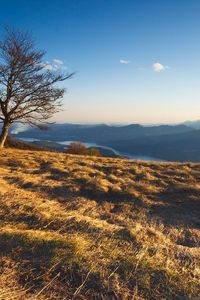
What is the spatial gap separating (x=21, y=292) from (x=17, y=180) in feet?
28.1

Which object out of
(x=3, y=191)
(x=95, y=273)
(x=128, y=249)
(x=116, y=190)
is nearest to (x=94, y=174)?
(x=116, y=190)

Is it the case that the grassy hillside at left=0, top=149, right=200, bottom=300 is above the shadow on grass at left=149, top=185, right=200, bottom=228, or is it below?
above

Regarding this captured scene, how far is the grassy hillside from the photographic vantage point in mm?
5008

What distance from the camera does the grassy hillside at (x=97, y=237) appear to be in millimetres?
5008

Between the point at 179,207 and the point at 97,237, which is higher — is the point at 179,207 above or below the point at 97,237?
below

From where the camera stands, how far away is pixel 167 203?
12.1 metres

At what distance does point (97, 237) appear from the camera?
7.12 m

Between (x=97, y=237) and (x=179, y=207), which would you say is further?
(x=179, y=207)

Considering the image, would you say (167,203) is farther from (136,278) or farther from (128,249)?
(136,278)

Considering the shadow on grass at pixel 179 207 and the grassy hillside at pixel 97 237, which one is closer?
the grassy hillside at pixel 97 237

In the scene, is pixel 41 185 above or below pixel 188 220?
above

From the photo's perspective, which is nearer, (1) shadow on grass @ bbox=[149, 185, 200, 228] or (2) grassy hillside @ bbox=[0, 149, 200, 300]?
(2) grassy hillside @ bbox=[0, 149, 200, 300]

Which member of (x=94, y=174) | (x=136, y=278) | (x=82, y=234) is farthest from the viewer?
(x=94, y=174)

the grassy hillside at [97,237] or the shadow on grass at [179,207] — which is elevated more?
the grassy hillside at [97,237]
